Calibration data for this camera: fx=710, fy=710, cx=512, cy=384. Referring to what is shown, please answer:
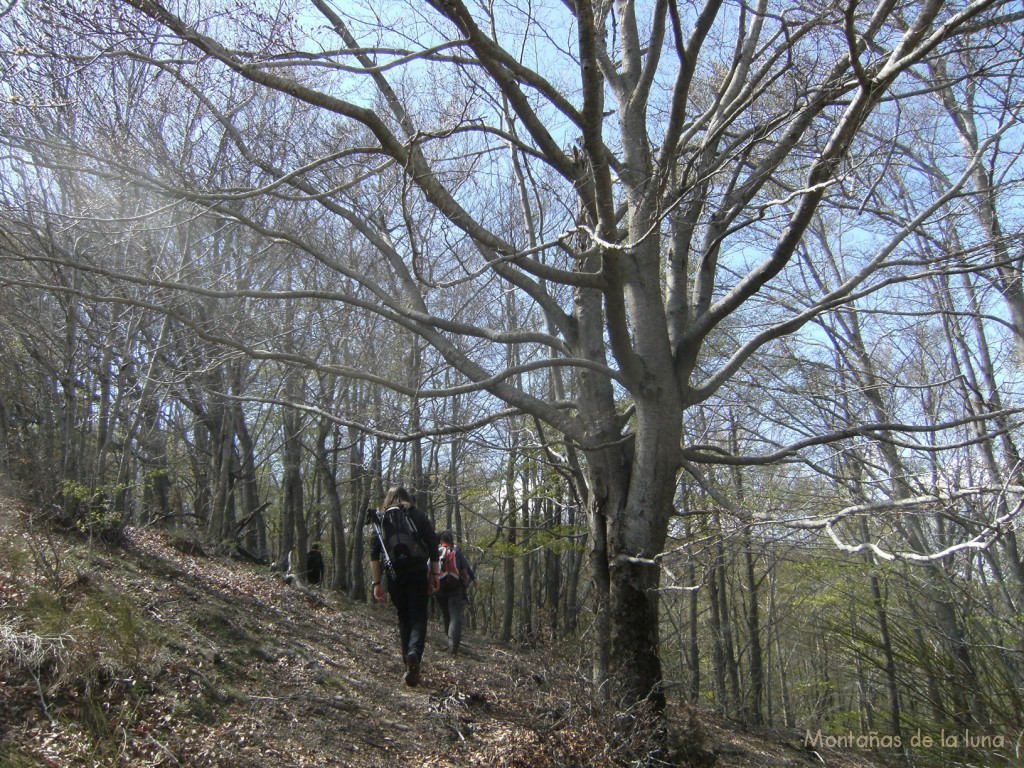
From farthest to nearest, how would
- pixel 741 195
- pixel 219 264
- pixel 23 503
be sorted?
pixel 219 264 → pixel 23 503 → pixel 741 195

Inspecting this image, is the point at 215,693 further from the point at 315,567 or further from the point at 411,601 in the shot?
the point at 315,567

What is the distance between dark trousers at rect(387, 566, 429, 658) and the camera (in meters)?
5.66

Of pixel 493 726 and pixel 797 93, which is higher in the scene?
pixel 797 93

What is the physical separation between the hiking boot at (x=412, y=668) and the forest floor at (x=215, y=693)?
123mm

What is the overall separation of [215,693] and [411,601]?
1.63 metres

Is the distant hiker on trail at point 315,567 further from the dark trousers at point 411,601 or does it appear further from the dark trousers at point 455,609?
the dark trousers at point 411,601

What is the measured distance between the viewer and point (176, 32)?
4375mm

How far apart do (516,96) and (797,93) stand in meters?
1.78

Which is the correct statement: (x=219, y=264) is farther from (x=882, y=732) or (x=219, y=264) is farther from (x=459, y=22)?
(x=882, y=732)

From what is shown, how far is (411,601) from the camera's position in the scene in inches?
225

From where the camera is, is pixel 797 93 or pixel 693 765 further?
pixel 693 765

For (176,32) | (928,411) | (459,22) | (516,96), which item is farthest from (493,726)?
(928,411)

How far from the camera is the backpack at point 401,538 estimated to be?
5637 millimetres

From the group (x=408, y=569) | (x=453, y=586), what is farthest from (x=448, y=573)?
(x=408, y=569)
